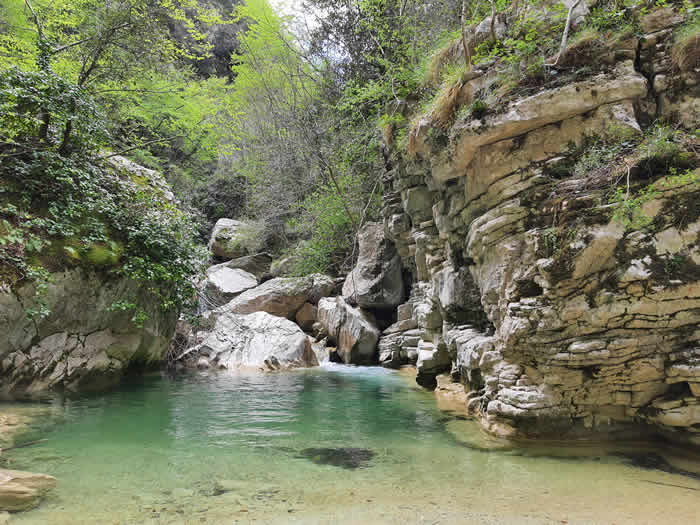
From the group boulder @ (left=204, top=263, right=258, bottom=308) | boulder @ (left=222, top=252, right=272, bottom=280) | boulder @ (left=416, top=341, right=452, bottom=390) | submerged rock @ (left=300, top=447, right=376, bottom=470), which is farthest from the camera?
boulder @ (left=222, top=252, right=272, bottom=280)

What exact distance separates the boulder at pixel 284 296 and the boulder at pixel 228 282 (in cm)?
111

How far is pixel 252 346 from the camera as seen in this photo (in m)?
12.6

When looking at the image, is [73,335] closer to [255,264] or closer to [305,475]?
[305,475]

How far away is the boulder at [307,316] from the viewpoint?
52.2 feet

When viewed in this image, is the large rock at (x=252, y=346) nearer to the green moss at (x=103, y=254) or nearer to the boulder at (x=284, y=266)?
the boulder at (x=284, y=266)

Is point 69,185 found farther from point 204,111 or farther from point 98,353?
point 204,111

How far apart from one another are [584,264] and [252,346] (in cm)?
1040

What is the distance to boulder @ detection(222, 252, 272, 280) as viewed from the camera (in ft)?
65.3

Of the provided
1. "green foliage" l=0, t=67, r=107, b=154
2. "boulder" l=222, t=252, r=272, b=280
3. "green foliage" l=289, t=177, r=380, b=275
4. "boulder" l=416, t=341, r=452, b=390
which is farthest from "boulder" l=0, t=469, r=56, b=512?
"boulder" l=222, t=252, r=272, b=280

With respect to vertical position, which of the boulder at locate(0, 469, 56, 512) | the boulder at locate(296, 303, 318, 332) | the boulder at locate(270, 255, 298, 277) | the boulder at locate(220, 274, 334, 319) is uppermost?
the boulder at locate(270, 255, 298, 277)

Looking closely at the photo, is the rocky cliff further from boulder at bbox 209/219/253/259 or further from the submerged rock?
boulder at bbox 209/219/253/259

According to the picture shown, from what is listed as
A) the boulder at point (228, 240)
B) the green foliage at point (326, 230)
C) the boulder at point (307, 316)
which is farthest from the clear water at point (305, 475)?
the boulder at point (228, 240)

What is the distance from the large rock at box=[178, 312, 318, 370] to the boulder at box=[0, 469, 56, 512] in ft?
28.6

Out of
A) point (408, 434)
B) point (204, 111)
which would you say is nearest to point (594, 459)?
point (408, 434)
